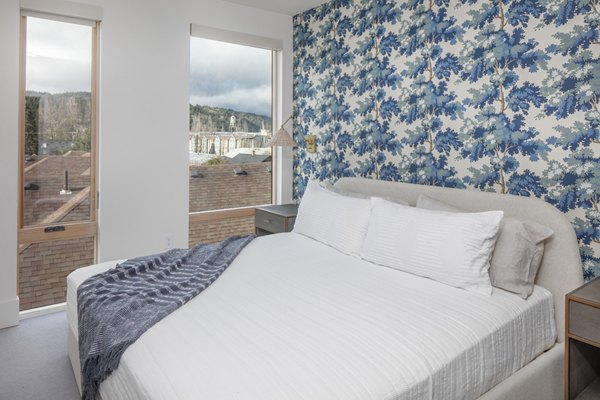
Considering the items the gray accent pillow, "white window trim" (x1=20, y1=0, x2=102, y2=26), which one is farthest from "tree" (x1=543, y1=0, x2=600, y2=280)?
"white window trim" (x1=20, y1=0, x2=102, y2=26)

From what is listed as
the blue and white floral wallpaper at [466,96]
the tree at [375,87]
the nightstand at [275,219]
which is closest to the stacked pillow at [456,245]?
the blue and white floral wallpaper at [466,96]

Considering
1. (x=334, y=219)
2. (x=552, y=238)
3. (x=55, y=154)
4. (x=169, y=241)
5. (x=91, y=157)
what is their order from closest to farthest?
(x=552, y=238), (x=334, y=219), (x=55, y=154), (x=91, y=157), (x=169, y=241)

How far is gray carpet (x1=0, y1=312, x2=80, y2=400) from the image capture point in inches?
88.3

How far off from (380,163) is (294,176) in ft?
4.02

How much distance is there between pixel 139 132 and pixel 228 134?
2.77 feet

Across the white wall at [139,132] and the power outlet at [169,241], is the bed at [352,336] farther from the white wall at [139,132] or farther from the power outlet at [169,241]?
the power outlet at [169,241]

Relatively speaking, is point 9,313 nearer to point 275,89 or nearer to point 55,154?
point 55,154

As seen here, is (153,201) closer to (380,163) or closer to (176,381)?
(380,163)

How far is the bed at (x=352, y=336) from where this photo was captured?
130 centimetres

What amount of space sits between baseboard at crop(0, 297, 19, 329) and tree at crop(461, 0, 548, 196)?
3.24 metres

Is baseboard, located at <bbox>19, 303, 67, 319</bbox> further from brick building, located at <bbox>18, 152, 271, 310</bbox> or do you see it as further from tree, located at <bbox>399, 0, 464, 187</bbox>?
tree, located at <bbox>399, 0, 464, 187</bbox>

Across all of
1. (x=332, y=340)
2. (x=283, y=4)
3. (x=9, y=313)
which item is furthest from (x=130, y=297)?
(x=283, y=4)

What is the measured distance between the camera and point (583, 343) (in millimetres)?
1908

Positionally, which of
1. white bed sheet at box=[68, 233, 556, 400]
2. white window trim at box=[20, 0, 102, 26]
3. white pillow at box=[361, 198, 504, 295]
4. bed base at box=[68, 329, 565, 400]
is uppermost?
white window trim at box=[20, 0, 102, 26]
